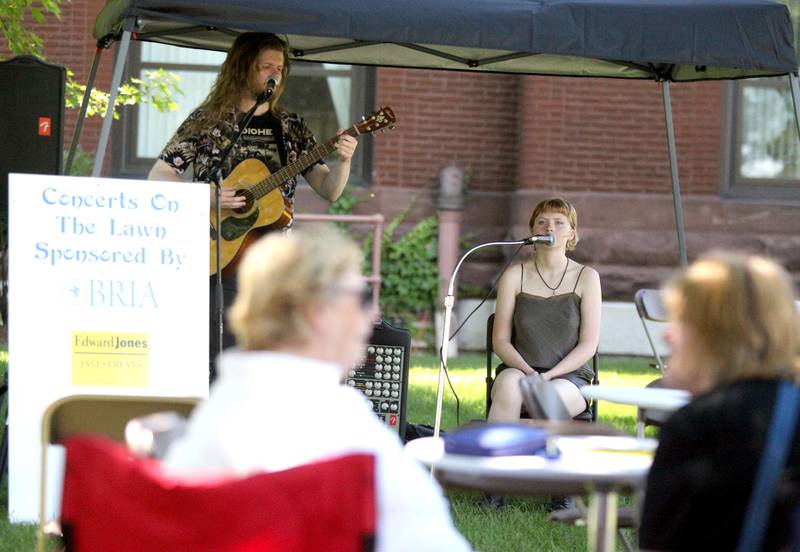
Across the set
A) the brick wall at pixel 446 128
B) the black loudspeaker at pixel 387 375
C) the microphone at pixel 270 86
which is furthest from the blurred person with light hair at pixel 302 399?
the brick wall at pixel 446 128

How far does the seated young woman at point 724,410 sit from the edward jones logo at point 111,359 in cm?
268

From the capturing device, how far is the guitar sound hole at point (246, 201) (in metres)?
5.62

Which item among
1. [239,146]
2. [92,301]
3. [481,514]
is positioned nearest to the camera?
[92,301]

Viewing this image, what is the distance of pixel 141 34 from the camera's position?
641 centimetres

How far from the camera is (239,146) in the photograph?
5711mm

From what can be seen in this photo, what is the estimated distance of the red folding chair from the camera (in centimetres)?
198

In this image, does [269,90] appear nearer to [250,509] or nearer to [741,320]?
[741,320]

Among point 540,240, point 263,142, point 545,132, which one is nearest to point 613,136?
point 545,132

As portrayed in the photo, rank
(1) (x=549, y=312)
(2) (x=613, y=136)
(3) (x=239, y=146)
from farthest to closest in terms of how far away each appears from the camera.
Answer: (2) (x=613, y=136), (1) (x=549, y=312), (3) (x=239, y=146)

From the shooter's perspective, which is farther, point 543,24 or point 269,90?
point 269,90

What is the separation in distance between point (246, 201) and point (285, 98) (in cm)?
623

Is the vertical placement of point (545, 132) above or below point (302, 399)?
above

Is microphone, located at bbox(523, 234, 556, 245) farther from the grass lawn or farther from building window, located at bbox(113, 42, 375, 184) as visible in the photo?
building window, located at bbox(113, 42, 375, 184)

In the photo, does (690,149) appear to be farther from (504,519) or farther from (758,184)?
(504,519)
